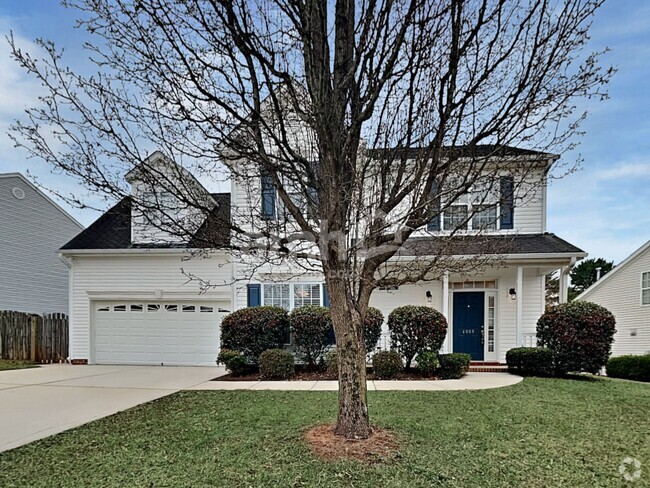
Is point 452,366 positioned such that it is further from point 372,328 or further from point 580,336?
point 580,336

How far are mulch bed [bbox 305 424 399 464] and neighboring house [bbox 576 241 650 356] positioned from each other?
14471 mm

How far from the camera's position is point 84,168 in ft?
13.8

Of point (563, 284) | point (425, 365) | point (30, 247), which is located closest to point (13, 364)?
point (30, 247)

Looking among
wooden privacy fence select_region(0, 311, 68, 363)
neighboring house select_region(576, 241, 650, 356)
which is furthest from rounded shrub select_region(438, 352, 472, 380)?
wooden privacy fence select_region(0, 311, 68, 363)

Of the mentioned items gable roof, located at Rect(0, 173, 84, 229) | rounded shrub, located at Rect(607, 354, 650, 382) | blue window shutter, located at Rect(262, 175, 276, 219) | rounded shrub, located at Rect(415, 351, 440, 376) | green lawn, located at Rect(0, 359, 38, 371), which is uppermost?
gable roof, located at Rect(0, 173, 84, 229)

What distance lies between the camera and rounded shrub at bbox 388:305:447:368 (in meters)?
9.05

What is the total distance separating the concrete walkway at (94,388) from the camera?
551 centimetres

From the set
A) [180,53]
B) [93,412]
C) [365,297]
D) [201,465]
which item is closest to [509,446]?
[365,297]

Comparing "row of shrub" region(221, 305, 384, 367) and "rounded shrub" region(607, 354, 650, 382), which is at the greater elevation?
"row of shrub" region(221, 305, 384, 367)

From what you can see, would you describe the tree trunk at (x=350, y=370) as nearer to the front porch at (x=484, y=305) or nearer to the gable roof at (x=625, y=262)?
the front porch at (x=484, y=305)

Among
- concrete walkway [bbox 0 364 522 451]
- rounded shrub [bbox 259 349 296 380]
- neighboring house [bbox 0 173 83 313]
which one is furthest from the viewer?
neighboring house [bbox 0 173 83 313]

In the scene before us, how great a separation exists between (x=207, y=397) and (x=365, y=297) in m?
4.08

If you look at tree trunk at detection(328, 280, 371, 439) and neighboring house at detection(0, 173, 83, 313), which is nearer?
tree trunk at detection(328, 280, 371, 439)

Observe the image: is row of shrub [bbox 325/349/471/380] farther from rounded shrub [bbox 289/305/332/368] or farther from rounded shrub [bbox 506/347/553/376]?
rounded shrub [bbox 506/347/553/376]
